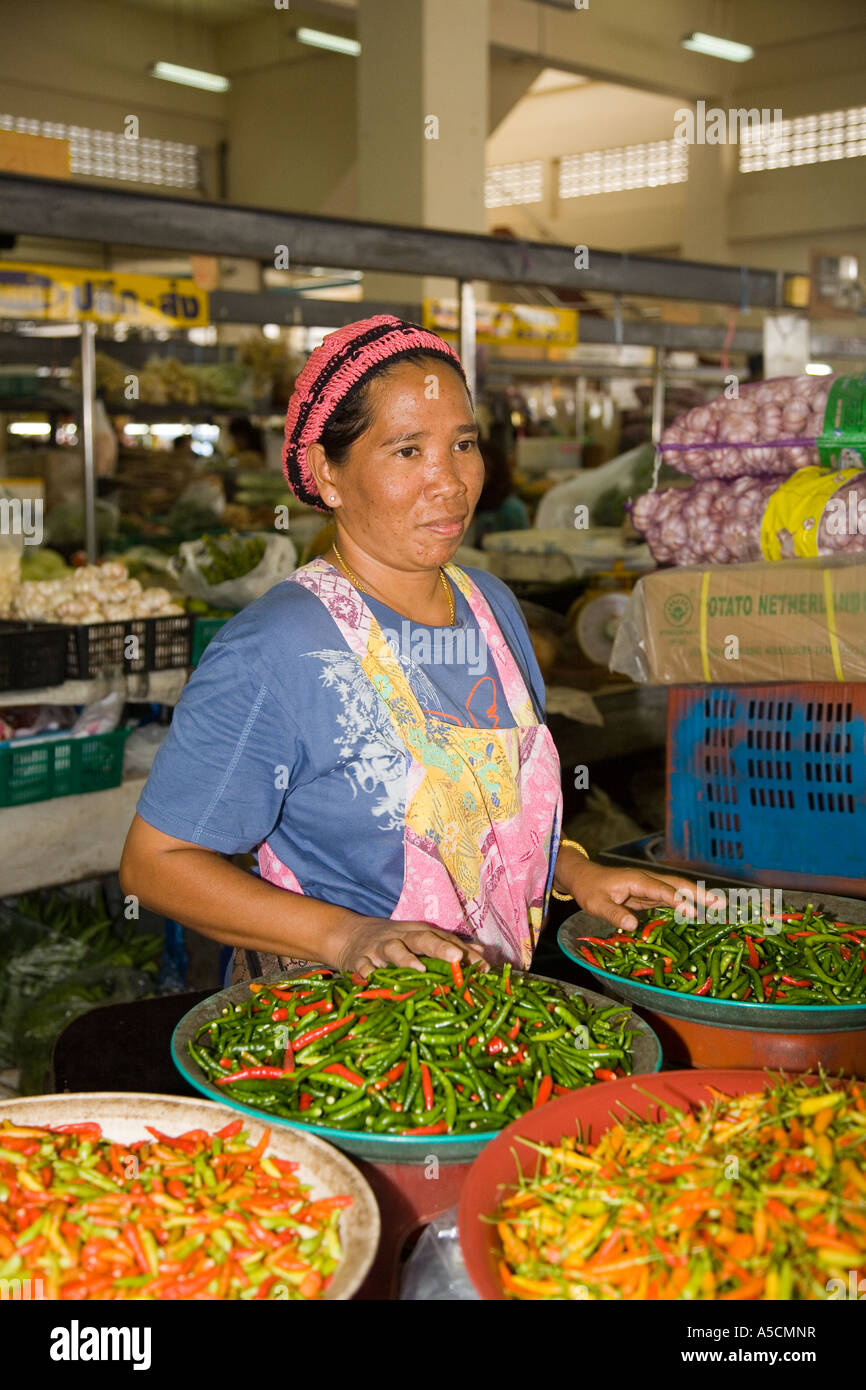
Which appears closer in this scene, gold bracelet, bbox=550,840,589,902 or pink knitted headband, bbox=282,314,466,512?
pink knitted headband, bbox=282,314,466,512

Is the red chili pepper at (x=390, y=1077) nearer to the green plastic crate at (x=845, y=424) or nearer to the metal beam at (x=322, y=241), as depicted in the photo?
the green plastic crate at (x=845, y=424)

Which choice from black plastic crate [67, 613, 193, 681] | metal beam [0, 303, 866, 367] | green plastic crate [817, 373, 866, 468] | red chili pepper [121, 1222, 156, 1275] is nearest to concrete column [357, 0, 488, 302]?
metal beam [0, 303, 866, 367]

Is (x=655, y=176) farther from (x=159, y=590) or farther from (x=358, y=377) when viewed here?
(x=358, y=377)

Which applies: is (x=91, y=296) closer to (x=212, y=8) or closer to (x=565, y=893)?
(x=565, y=893)

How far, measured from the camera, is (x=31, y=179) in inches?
135

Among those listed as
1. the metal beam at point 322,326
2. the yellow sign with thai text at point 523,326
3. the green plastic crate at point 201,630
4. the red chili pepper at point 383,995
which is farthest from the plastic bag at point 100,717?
the yellow sign with thai text at point 523,326

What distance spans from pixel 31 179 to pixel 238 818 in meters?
2.33

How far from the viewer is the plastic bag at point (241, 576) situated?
16.2 feet

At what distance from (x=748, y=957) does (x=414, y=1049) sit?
0.64 m

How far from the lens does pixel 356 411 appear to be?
6.89 ft

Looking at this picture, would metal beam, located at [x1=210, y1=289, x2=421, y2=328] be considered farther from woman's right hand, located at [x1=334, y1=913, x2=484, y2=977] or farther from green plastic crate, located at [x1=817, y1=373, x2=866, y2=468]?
woman's right hand, located at [x1=334, y1=913, x2=484, y2=977]

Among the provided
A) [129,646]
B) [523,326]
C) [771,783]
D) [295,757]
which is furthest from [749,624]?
[523,326]

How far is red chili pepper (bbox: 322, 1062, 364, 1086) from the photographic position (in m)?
1.46

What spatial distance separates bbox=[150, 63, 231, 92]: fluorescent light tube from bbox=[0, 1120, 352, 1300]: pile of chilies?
17.2 meters
